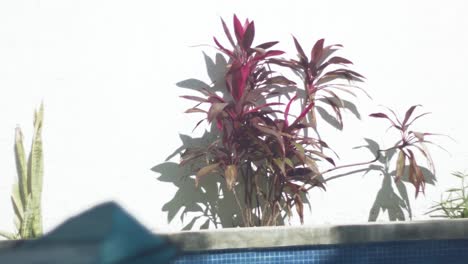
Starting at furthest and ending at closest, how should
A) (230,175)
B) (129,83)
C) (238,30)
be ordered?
(129,83)
(238,30)
(230,175)

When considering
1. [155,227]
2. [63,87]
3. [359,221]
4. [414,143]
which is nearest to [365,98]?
[414,143]

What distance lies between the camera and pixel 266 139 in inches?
179

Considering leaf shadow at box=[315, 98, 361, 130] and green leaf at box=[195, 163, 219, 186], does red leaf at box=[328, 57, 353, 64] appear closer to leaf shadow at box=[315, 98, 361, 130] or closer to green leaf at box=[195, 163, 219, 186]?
leaf shadow at box=[315, 98, 361, 130]

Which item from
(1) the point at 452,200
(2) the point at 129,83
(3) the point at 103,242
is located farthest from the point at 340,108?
(3) the point at 103,242

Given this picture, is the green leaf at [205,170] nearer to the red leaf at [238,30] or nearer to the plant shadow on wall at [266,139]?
the plant shadow on wall at [266,139]

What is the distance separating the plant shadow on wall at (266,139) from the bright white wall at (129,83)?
A: 10 cm

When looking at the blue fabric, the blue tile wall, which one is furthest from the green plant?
the blue fabric

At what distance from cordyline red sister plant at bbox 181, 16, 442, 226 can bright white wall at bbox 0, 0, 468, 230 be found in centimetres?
16

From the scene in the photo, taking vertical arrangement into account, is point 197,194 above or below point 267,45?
below

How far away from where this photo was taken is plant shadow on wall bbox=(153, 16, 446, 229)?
4496 mm

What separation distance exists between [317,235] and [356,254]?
9.8 inches

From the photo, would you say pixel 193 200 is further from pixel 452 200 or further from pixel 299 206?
pixel 452 200

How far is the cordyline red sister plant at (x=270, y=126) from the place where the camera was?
448cm

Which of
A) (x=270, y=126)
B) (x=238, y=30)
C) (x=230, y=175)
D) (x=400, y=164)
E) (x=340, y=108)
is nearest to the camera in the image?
(x=230, y=175)
